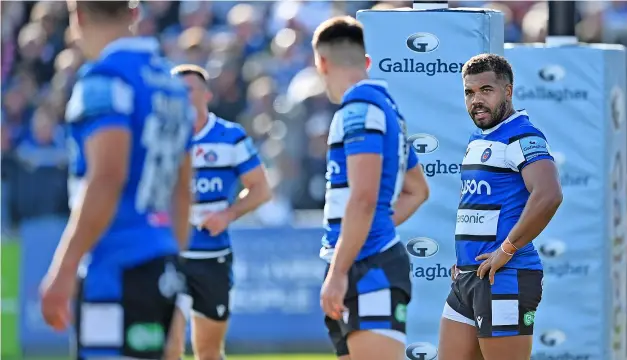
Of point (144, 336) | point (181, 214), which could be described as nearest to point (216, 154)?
point (181, 214)

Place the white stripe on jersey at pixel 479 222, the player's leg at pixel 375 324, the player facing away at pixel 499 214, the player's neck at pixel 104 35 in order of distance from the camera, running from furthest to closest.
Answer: the white stripe on jersey at pixel 479 222 → the player facing away at pixel 499 214 → the player's leg at pixel 375 324 → the player's neck at pixel 104 35

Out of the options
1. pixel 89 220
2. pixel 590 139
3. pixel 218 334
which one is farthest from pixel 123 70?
pixel 590 139

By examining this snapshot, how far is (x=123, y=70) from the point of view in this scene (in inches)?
200

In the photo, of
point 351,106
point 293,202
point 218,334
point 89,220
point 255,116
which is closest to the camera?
point 89,220

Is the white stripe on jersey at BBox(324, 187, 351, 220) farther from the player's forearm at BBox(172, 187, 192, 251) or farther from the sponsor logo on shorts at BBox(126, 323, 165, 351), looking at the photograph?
the sponsor logo on shorts at BBox(126, 323, 165, 351)

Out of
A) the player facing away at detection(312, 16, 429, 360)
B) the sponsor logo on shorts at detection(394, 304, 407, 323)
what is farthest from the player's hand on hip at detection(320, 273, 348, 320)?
the sponsor logo on shorts at detection(394, 304, 407, 323)

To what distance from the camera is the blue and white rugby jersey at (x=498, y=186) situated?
6.77 m

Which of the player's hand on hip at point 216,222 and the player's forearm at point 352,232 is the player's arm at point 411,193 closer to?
the player's forearm at point 352,232

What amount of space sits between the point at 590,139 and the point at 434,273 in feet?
7.25

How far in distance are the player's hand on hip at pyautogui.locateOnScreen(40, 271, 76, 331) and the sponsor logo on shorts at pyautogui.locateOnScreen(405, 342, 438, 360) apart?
3.77 m

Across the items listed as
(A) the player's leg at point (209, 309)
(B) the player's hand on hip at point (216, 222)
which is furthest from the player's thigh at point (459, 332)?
(A) the player's leg at point (209, 309)

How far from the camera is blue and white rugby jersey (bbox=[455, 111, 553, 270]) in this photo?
6770mm

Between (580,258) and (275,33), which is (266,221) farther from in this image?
(580,258)

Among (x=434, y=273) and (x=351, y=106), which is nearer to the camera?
(x=351, y=106)
